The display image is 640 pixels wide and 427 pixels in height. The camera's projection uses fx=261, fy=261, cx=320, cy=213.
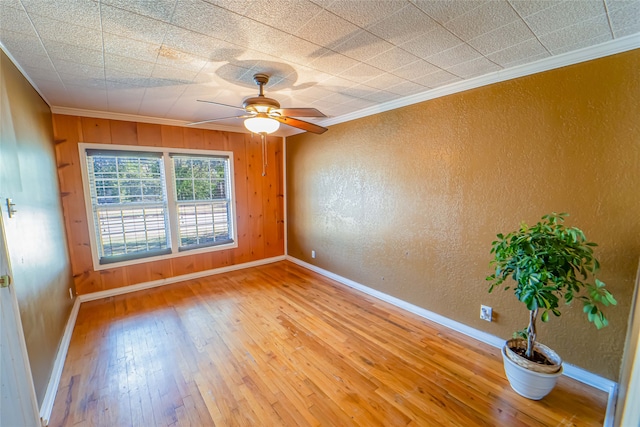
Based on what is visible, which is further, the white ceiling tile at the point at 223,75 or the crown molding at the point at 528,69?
the white ceiling tile at the point at 223,75

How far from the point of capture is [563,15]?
4.80 ft

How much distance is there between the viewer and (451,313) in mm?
2695

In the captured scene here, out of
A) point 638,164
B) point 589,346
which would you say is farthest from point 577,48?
point 589,346

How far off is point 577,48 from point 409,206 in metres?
1.76

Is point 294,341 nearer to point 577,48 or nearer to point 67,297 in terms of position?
point 67,297

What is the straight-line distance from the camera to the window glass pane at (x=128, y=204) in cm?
342

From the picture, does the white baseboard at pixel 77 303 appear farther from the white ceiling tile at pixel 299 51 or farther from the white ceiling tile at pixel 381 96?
the white ceiling tile at pixel 381 96

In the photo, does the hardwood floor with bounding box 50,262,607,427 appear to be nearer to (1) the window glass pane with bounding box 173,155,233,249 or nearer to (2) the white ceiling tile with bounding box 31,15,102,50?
(1) the window glass pane with bounding box 173,155,233,249

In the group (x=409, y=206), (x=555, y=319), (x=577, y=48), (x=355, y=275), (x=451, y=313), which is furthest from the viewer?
(x=355, y=275)

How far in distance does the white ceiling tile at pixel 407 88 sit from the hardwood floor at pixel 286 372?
8.02ft

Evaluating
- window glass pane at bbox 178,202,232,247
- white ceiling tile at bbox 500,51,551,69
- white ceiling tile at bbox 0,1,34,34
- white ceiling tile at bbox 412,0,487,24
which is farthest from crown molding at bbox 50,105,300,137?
white ceiling tile at bbox 500,51,551,69

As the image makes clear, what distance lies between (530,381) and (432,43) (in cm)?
239

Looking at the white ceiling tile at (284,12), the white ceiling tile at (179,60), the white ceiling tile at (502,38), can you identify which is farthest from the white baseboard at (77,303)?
the white ceiling tile at (502,38)

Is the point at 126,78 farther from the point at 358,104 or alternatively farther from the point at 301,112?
the point at 358,104
